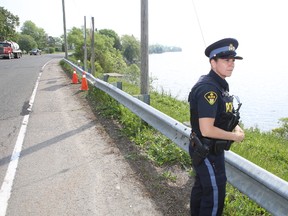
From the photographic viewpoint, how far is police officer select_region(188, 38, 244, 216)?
2498 millimetres

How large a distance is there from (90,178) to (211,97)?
248cm

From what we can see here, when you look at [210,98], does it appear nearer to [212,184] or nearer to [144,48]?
[212,184]

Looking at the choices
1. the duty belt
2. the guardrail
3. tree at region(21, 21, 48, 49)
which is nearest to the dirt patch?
the guardrail

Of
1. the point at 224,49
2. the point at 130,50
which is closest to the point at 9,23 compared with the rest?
the point at 130,50

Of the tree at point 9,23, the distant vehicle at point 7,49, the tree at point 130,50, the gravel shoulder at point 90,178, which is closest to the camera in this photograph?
the gravel shoulder at point 90,178

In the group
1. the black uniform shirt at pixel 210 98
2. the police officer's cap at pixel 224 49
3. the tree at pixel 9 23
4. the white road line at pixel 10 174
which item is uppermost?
the tree at pixel 9 23

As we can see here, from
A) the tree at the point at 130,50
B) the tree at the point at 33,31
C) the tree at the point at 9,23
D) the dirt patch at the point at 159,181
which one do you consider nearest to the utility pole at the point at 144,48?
the dirt patch at the point at 159,181

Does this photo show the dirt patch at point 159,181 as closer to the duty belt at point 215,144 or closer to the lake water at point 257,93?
the duty belt at point 215,144

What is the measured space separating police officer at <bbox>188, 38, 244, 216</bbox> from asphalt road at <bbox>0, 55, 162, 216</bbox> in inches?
37.7

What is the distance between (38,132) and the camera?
21.4 feet

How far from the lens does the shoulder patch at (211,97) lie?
246cm

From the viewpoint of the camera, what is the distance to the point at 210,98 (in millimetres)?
2459

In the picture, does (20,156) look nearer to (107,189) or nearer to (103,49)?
(107,189)

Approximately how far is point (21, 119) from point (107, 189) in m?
4.57
